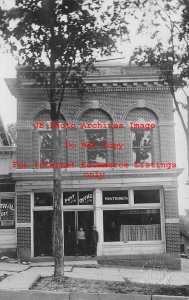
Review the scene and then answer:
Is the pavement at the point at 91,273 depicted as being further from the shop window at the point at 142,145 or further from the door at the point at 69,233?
the shop window at the point at 142,145

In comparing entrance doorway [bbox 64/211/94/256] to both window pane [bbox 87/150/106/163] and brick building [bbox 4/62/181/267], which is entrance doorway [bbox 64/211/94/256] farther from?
window pane [bbox 87/150/106/163]

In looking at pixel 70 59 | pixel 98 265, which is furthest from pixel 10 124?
pixel 70 59

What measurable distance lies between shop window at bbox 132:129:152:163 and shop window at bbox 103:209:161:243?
2.55m

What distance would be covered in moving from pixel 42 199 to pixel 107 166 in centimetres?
356

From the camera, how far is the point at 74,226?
67.7ft

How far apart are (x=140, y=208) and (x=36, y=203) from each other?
5.08 meters

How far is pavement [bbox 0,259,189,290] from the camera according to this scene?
46.5 ft

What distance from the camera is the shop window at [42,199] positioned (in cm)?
2066

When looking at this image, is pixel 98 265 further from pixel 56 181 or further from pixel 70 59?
pixel 70 59

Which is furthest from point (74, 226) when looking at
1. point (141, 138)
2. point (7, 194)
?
point (141, 138)

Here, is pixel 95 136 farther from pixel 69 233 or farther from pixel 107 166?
pixel 69 233

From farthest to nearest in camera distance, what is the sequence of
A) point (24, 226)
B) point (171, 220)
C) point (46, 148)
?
point (46, 148), point (171, 220), point (24, 226)

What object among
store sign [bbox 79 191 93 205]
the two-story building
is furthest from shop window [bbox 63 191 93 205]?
the two-story building

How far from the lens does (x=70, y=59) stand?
14164 millimetres
